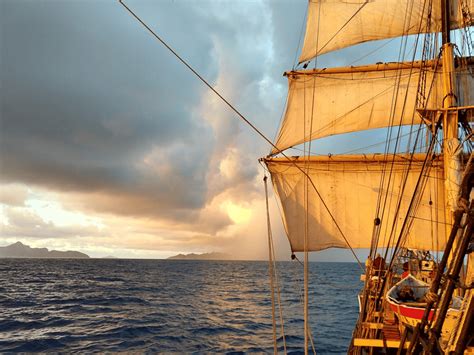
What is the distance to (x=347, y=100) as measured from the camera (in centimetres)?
2023

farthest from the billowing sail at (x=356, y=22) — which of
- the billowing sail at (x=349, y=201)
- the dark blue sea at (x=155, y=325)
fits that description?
the dark blue sea at (x=155, y=325)

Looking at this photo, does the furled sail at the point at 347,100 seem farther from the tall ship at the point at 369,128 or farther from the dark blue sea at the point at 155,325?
the dark blue sea at the point at 155,325

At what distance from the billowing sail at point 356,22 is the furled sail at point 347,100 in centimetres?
173

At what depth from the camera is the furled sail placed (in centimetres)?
1967

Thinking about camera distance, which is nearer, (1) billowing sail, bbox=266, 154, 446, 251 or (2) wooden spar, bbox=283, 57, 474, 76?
(1) billowing sail, bbox=266, 154, 446, 251

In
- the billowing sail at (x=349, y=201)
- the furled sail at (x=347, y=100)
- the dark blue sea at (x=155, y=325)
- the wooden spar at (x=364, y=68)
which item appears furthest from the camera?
the furled sail at (x=347, y=100)

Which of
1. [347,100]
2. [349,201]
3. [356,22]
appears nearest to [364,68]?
[347,100]

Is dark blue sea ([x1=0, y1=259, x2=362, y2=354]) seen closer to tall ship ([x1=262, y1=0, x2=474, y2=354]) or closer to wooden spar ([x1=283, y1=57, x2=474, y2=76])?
tall ship ([x1=262, y1=0, x2=474, y2=354])

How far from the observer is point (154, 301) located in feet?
99.0

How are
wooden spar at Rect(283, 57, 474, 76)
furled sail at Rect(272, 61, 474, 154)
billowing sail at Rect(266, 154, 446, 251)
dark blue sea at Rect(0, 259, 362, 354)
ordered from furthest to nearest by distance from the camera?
furled sail at Rect(272, 61, 474, 154) < wooden spar at Rect(283, 57, 474, 76) < billowing sail at Rect(266, 154, 446, 251) < dark blue sea at Rect(0, 259, 362, 354)

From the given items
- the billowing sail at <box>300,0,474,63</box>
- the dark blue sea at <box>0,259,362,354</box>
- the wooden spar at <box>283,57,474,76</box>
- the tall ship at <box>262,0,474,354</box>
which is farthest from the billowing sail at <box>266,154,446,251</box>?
the billowing sail at <box>300,0,474,63</box>

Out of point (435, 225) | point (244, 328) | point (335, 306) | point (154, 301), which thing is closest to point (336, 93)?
point (435, 225)

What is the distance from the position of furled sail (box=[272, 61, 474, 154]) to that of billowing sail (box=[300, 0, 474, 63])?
1.73 metres

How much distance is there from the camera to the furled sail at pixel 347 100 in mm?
19672
